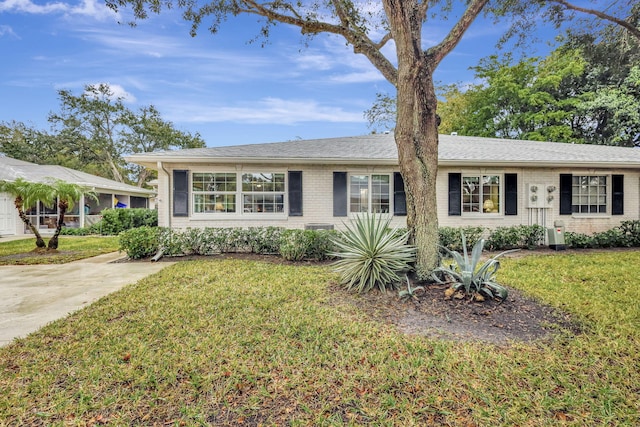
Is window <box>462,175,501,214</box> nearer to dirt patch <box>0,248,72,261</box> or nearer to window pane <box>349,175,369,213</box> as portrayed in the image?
window pane <box>349,175,369,213</box>

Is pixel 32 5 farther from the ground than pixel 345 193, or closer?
farther from the ground

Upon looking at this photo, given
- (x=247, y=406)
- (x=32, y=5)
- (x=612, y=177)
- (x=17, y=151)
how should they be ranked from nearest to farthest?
1. (x=247, y=406)
2. (x=612, y=177)
3. (x=32, y=5)
4. (x=17, y=151)

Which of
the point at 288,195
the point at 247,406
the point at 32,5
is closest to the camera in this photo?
the point at 247,406

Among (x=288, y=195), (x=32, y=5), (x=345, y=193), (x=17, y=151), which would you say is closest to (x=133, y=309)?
(x=288, y=195)

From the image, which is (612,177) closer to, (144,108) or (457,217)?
(457,217)

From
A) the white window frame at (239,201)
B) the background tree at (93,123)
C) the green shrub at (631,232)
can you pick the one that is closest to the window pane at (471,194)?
the green shrub at (631,232)

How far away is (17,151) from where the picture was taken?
2502cm

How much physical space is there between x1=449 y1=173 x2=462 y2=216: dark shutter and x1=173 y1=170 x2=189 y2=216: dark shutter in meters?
8.00

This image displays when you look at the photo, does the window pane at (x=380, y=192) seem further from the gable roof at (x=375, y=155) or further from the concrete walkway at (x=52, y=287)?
the concrete walkway at (x=52, y=287)

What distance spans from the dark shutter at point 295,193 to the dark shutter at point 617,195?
1022 cm

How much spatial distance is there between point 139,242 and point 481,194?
1019 centimetres

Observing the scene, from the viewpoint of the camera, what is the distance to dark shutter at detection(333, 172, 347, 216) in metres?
9.23

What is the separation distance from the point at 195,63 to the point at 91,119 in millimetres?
17322

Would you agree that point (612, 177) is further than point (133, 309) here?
Yes
